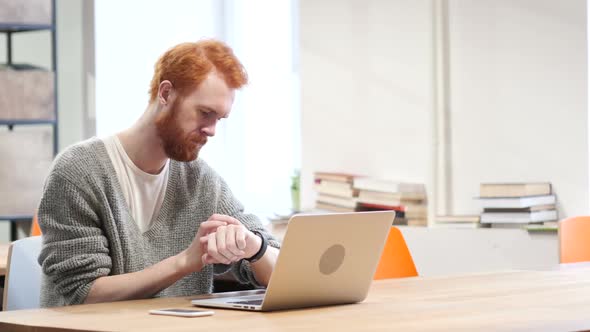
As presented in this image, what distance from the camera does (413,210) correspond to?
436 centimetres

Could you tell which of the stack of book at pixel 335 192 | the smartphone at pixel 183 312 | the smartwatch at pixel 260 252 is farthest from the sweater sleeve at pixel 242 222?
the stack of book at pixel 335 192

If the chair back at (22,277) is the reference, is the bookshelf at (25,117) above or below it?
above

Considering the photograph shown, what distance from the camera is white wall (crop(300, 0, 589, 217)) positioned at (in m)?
3.93

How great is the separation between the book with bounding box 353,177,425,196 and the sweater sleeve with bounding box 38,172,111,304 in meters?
2.40

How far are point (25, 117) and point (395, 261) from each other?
2.69 m

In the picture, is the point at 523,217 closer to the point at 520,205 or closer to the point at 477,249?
the point at 520,205

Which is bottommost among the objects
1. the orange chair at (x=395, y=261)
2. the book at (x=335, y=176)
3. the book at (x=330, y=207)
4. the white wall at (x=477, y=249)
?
the white wall at (x=477, y=249)

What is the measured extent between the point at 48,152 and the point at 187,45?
2757 mm

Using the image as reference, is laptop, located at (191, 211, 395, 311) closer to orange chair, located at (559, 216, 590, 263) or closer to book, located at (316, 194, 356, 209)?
orange chair, located at (559, 216, 590, 263)

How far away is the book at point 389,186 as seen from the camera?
14.3 ft

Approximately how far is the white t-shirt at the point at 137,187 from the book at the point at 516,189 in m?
2.03

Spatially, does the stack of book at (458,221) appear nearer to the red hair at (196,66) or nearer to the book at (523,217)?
the book at (523,217)

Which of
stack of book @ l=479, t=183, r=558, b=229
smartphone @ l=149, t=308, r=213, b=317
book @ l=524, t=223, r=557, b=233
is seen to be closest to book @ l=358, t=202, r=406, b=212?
stack of book @ l=479, t=183, r=558, b=229

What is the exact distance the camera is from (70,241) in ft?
6.68
